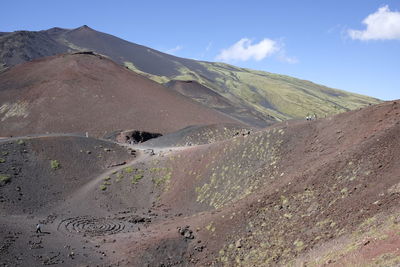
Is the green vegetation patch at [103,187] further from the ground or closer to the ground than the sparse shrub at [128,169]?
closer to the ground

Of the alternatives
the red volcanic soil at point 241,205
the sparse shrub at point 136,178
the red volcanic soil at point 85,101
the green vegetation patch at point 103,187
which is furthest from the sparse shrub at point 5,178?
the red volcanic soil at point 85,101

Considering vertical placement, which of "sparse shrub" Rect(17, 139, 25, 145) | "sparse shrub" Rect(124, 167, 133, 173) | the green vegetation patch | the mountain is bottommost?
the green vegetation patch

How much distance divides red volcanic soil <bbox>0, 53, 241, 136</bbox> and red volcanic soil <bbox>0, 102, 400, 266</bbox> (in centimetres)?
2877

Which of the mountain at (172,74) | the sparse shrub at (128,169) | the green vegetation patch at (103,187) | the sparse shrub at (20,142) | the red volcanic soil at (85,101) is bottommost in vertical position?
the green vegetation patch at (103,187)

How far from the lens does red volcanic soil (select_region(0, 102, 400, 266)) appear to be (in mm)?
17828

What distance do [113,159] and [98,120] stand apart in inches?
1110

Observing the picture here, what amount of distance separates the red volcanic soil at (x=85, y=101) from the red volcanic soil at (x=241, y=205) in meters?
28.8

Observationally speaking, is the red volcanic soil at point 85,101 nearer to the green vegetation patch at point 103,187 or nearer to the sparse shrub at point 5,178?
the green vegetation patch at point 103,187

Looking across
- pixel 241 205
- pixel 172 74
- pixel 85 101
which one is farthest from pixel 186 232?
pixel 172 74

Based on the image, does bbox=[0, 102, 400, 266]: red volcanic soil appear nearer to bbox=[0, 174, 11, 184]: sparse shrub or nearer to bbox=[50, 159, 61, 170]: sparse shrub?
bbox=[0, 174, 11, 184]: sparse shrub

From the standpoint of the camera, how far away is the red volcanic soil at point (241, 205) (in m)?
17.8

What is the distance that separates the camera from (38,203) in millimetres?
36406

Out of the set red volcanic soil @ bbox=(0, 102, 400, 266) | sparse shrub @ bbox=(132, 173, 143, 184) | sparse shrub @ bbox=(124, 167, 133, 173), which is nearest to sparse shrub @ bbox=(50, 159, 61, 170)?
red volcanic soil @ bbox=(0, 102, 400, 266)

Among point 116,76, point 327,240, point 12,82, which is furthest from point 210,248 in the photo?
point 12,82
